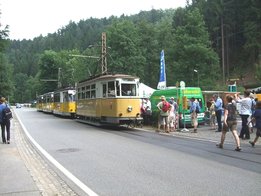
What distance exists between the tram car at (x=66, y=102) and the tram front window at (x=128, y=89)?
55.2 feet

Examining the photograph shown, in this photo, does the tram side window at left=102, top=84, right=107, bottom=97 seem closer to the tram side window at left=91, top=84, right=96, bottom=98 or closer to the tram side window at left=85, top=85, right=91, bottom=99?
the tram side window at left=91, top=84, right=96, bottom=98

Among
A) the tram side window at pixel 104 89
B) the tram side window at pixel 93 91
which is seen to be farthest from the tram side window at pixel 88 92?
the tram side window at pixel 104 89

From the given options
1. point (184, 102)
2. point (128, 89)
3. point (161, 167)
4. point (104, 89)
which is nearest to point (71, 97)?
point (104, 89)

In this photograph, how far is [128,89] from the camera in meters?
24.7

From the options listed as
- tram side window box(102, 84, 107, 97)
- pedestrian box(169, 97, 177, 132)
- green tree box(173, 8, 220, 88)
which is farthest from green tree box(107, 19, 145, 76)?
pedestrian box(169, 97, 177, 132)

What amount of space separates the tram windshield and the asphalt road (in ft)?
26.7

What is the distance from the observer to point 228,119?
14242mm

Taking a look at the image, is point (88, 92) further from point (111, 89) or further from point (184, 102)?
point (184, 102)

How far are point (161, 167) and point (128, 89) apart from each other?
14.2 meters

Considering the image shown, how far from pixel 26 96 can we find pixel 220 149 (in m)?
171

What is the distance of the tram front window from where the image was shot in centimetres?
2447

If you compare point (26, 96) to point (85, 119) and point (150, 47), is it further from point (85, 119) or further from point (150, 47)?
point (85, 119)

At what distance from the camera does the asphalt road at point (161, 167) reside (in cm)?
831

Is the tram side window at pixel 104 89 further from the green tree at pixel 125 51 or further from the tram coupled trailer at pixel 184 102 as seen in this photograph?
the green tree at pixel 125 51
